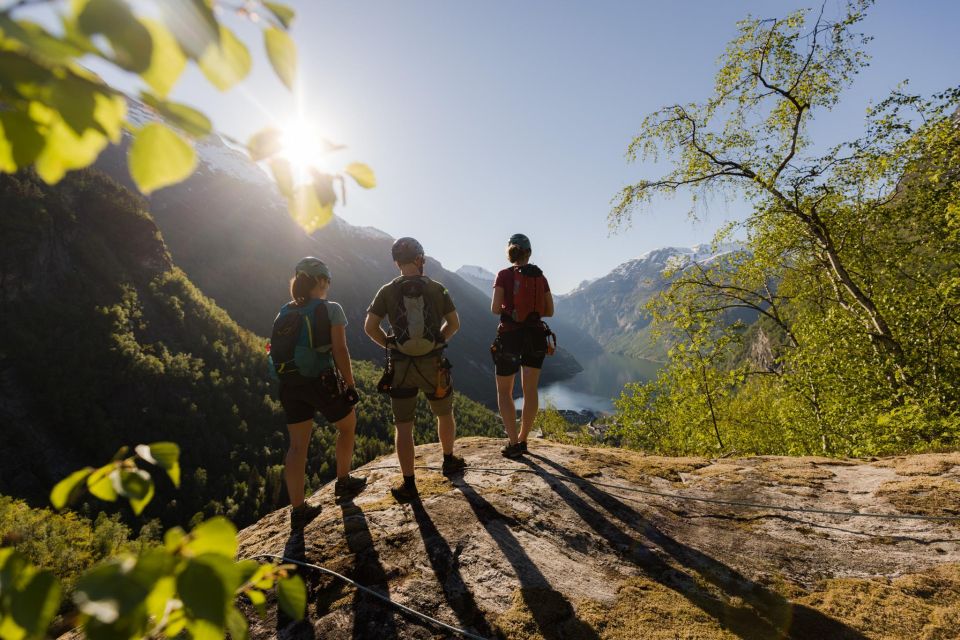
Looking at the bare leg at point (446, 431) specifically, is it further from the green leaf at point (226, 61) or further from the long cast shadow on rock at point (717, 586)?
the green leaf at point (226, 61)

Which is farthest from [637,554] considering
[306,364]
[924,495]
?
[306,364]

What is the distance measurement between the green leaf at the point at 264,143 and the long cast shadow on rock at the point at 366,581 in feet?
10.4

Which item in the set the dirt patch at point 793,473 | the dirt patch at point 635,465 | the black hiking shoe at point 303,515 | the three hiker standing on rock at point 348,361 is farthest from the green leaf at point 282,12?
the dirt patch at point 793,473

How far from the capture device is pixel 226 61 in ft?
3.51

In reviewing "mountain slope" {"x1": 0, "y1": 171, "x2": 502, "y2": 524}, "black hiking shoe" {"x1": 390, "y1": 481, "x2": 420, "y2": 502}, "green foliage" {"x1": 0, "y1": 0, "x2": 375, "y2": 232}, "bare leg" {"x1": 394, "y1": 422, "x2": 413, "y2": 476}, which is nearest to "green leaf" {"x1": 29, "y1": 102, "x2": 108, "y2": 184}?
"green foliage" {"x1": 0, "y1": 0, "x2": 375, "y2": 232}

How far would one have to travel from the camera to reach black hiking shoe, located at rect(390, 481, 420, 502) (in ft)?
16.0

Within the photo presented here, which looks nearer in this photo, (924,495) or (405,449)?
(924,495)

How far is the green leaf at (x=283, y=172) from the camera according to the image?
1265 mm

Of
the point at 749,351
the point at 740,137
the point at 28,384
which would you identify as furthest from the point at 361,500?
the point at 749,351

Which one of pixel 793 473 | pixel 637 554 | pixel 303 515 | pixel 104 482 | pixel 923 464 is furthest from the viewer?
pixel 793 473

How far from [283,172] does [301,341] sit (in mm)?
3935

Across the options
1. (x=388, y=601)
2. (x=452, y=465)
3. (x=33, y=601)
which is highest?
(x=33, y=601)

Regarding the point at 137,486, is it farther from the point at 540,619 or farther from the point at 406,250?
the point at 406,250

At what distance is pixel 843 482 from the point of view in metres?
5.24
